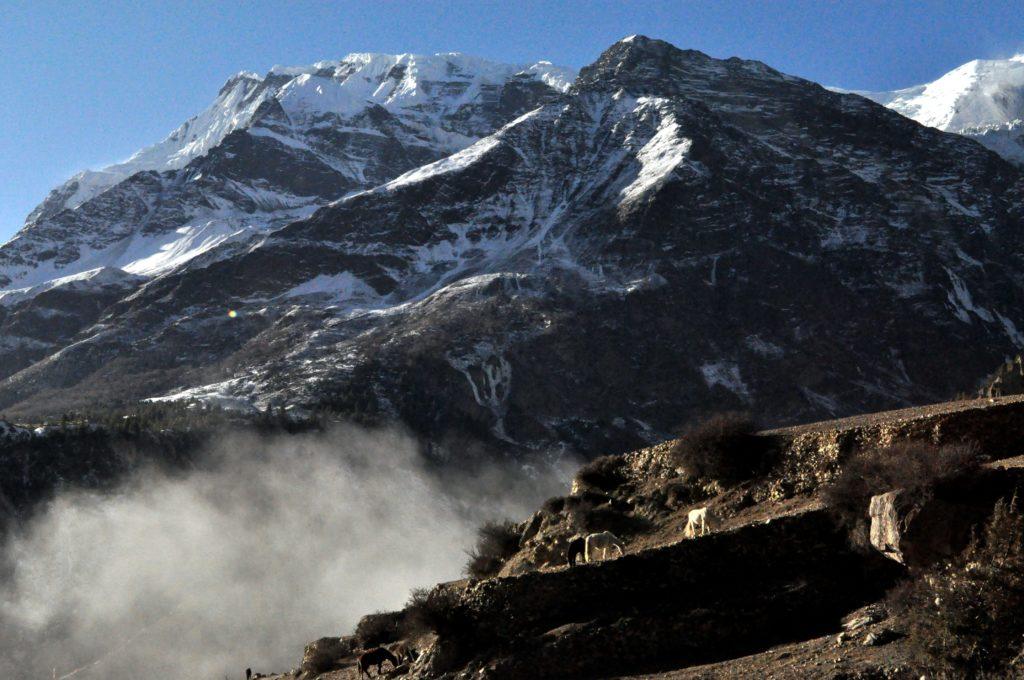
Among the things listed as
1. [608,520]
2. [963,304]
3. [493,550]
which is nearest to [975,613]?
[608,520]

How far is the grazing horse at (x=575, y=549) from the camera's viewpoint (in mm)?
22375

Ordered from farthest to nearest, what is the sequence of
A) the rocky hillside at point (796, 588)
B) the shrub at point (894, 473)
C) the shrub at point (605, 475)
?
1. the shrub at point (605, 475)
2. the shrub at point (894, 473)
3. the rocky hillside at point (796, 588)

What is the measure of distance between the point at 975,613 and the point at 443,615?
937 cm

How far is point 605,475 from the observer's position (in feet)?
95.6

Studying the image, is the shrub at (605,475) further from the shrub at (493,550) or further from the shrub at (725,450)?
the shrub at (725,450)

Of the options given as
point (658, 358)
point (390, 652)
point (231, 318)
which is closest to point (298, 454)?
point (658, 358)

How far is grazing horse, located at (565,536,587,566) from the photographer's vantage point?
2238 cm

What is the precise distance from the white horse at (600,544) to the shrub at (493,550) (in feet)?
17.6

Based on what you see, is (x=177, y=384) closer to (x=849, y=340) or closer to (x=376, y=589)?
(x=376, y=589)

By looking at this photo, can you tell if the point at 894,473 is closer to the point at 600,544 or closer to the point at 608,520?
the point at 600,544

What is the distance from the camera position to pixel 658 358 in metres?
153

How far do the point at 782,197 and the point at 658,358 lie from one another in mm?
53340

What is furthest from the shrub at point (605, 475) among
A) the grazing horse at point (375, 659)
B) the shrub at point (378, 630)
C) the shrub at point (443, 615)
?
the shrub at point (443, 615)

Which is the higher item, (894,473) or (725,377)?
(725,377)
